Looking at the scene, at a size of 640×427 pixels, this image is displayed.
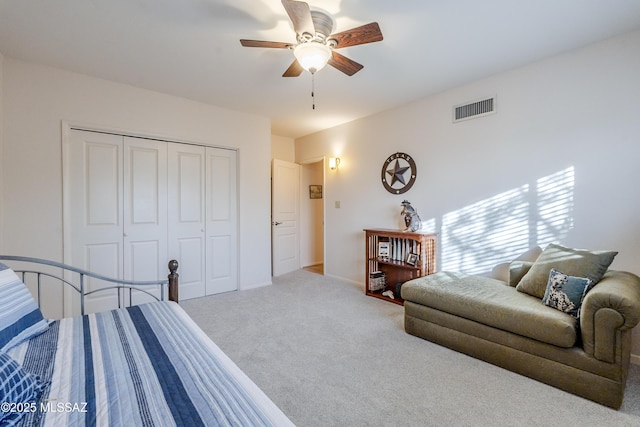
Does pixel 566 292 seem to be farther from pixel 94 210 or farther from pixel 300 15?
pixel 94 210

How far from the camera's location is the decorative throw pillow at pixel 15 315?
124cm

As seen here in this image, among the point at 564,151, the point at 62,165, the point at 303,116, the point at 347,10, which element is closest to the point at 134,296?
the point at 62,165

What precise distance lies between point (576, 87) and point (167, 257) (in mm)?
4694

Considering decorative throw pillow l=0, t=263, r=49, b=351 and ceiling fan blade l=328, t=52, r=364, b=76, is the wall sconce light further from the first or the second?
decorative throw pillow l=0, t=263, r=49, b=351

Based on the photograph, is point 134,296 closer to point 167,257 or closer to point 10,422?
point 167,257

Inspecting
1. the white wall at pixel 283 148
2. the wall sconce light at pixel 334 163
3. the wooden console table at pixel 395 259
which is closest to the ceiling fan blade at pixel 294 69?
the wooden console table at pixel 395 259

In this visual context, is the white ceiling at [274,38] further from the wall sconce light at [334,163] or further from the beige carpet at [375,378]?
the beige carpet at [375,378]

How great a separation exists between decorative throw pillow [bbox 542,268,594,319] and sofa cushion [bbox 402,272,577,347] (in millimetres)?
63

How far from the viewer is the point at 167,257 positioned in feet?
11.9

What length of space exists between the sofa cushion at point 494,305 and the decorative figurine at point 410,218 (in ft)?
2.62

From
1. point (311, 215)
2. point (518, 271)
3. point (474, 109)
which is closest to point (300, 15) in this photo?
point (474, 109)

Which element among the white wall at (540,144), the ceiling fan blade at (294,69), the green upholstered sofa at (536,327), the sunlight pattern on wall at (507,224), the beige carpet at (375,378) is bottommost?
the beige carpet at (375,378)

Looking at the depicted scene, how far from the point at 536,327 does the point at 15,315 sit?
2977mm

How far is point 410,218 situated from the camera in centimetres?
359
